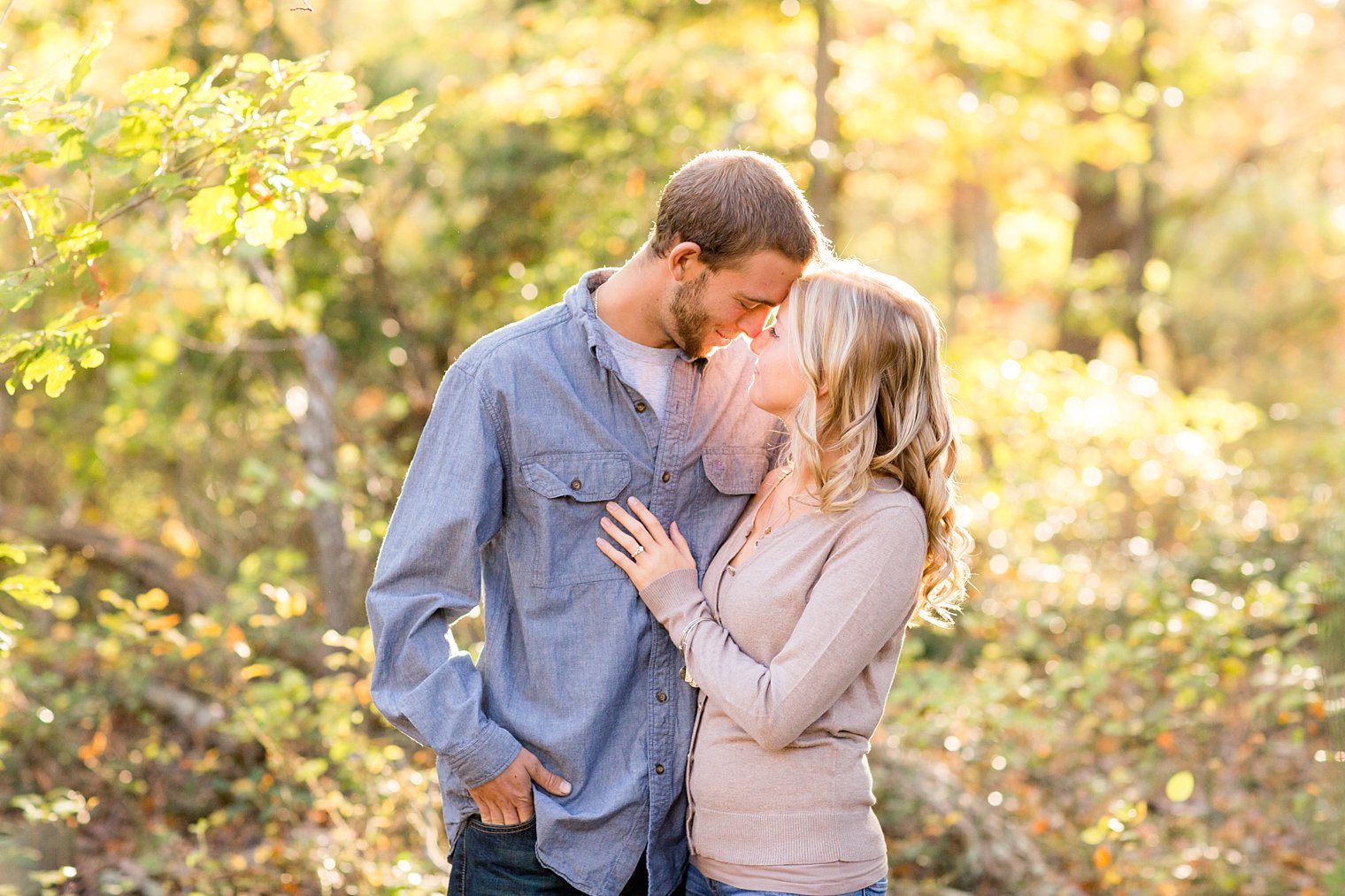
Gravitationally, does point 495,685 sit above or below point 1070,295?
above

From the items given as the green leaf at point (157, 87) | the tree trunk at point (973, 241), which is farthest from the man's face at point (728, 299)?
the tree trunk at point (973, 241)

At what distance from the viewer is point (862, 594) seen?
7.30ft

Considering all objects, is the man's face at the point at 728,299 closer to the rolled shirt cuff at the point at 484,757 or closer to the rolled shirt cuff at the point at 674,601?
the rolled shirt cuff at the point at 674,601

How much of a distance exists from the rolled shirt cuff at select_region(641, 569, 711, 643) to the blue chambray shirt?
77 millimetres

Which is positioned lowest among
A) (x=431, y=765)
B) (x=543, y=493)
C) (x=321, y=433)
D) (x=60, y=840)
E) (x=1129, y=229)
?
(x=1129, y=229)

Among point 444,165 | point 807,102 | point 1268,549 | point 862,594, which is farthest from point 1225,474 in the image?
point 862,594

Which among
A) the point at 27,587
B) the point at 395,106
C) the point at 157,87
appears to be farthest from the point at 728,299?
the point at 27,587

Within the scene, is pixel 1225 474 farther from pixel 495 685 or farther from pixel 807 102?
pixel 495 685

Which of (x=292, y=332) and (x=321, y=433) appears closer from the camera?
(x=321, y=433)

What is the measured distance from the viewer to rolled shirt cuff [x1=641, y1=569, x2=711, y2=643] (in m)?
2.39

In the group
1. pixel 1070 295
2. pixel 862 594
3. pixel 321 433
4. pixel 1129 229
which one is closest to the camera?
pixel 862 594

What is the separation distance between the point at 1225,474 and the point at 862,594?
6.89 meters

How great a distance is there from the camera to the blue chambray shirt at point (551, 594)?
7.65ft

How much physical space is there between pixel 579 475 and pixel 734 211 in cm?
62
